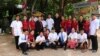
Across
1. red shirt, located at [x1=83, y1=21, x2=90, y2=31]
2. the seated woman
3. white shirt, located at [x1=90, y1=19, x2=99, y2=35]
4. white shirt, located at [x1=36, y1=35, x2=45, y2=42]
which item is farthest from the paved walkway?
red shirt, located at [x1=83, y1=21, x2=90, y2=31]

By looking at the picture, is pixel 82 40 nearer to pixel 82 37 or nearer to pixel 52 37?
pixel 82 37

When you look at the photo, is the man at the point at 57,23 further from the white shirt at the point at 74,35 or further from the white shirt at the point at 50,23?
the white shirt at the point at 74,35

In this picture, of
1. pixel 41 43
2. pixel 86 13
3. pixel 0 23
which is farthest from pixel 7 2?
pixel 41 43

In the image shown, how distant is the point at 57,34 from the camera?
1612 cm

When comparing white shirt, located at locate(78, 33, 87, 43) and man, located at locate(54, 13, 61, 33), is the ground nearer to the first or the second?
white shirt, located at locate(78, 33, 87, 43)

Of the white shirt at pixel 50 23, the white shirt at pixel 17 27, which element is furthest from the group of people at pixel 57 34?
the white shirt at pixel 50 23

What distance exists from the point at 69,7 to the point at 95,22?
13767 mm

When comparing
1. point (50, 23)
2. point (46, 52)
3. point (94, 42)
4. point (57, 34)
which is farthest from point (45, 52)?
point (50, 23)

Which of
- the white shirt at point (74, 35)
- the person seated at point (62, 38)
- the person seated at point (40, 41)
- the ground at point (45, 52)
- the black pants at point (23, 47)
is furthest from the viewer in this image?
the person seated at point (62, 38)

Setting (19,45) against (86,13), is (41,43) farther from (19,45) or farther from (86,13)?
(86,13)

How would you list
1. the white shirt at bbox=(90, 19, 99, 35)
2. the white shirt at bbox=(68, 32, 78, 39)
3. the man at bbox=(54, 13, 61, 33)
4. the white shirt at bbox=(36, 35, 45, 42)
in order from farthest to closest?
the man at bbox=(54, 13, 61, 33) < the white shirt at bbox=(68, 32, 78, 39) < the white shirt at bbox=(36, 35, 45, 42) < the white shirt at bbox=(90, 19, 99, 35)

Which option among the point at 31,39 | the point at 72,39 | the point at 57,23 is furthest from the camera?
the point at 57,23

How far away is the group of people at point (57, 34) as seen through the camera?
50.0 ft

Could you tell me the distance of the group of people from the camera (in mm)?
15227
